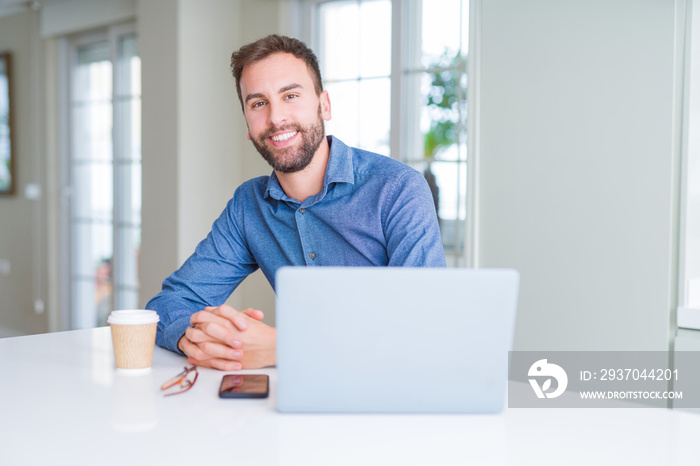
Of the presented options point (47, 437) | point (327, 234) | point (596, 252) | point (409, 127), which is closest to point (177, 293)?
point (327, 234)

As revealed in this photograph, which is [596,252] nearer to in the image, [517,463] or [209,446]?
[517,463]

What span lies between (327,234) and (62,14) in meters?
3.83

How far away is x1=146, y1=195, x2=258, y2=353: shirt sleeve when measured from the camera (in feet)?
5.02

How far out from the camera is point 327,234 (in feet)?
5.65

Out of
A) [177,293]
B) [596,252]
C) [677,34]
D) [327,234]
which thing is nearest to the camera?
[177,293]

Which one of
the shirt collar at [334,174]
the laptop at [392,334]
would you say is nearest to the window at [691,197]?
the shirt collar at [334,174]

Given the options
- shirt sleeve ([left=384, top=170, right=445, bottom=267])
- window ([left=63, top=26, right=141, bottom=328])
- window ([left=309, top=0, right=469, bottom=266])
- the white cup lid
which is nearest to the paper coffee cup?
the white cup lid

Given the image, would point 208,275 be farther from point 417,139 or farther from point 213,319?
point 417,139

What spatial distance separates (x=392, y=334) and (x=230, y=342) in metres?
0.42

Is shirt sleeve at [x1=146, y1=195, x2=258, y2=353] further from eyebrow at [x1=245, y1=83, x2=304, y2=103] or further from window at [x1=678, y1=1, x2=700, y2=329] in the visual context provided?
window at [x1=678, y1=1, x2=700, y2=329]

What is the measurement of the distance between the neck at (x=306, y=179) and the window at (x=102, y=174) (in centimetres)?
→ 296

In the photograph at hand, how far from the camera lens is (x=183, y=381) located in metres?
1.13

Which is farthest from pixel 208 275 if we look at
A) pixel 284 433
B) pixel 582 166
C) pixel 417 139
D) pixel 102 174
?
pixel 102 174

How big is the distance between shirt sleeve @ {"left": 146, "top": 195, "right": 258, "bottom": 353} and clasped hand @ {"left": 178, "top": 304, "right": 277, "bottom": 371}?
0.19 meters
